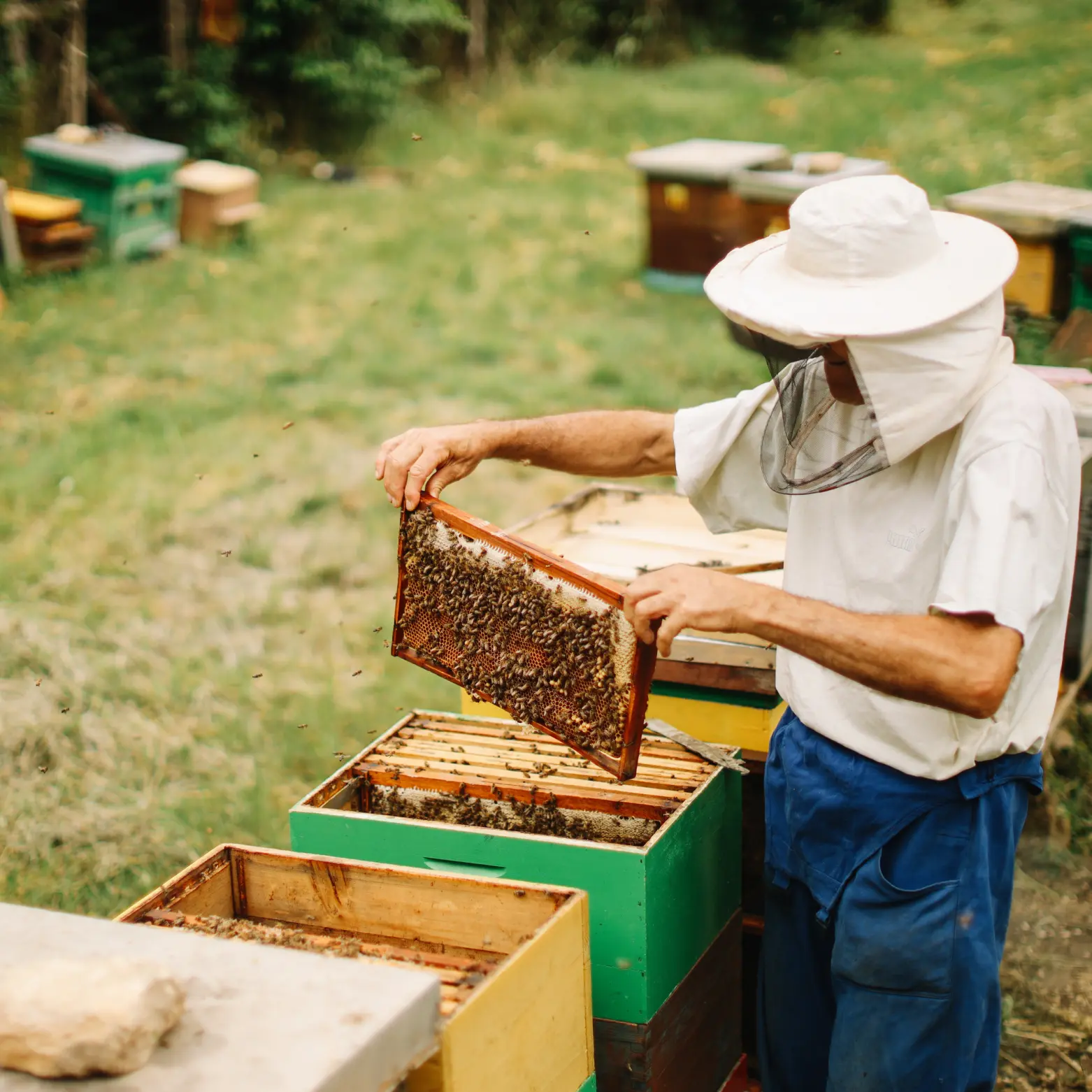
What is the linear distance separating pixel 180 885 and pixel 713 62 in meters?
17.5

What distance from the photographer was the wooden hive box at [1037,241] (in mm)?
6090

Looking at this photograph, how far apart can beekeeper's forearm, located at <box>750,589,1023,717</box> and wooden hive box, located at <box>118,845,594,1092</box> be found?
0.58 metres

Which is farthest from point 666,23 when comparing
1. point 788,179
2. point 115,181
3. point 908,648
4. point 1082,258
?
point 908,648

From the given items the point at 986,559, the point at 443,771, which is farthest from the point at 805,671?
the point at 443,771

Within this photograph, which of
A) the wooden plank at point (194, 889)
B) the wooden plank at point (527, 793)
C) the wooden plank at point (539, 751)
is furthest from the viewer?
the wooden plank at point (539, 751)

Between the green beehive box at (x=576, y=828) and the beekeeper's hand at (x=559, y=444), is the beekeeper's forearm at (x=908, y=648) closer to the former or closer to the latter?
the green beehive box at (x=576, y=828)

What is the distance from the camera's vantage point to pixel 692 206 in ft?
30.3

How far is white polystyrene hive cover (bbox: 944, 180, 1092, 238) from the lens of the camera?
239 inches

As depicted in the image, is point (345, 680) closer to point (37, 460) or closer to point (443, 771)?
point (443, 771)

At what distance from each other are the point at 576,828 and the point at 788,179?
6.19m

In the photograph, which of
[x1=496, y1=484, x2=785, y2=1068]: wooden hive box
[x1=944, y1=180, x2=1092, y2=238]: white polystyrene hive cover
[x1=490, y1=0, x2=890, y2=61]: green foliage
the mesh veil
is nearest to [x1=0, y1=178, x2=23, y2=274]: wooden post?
[x1=944, y1=180, x2=1092, y2=238]: white polystyrene hive cover

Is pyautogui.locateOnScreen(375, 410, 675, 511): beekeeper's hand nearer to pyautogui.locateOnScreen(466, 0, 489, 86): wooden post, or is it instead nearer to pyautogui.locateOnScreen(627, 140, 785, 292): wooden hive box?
pyautogui.locateOnScreen(627, 140, 785, 292): wooden hive box

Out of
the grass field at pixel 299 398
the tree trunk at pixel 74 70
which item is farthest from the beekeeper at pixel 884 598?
the tree trunk at pixel 74 70

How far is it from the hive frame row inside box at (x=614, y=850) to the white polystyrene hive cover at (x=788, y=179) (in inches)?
222
